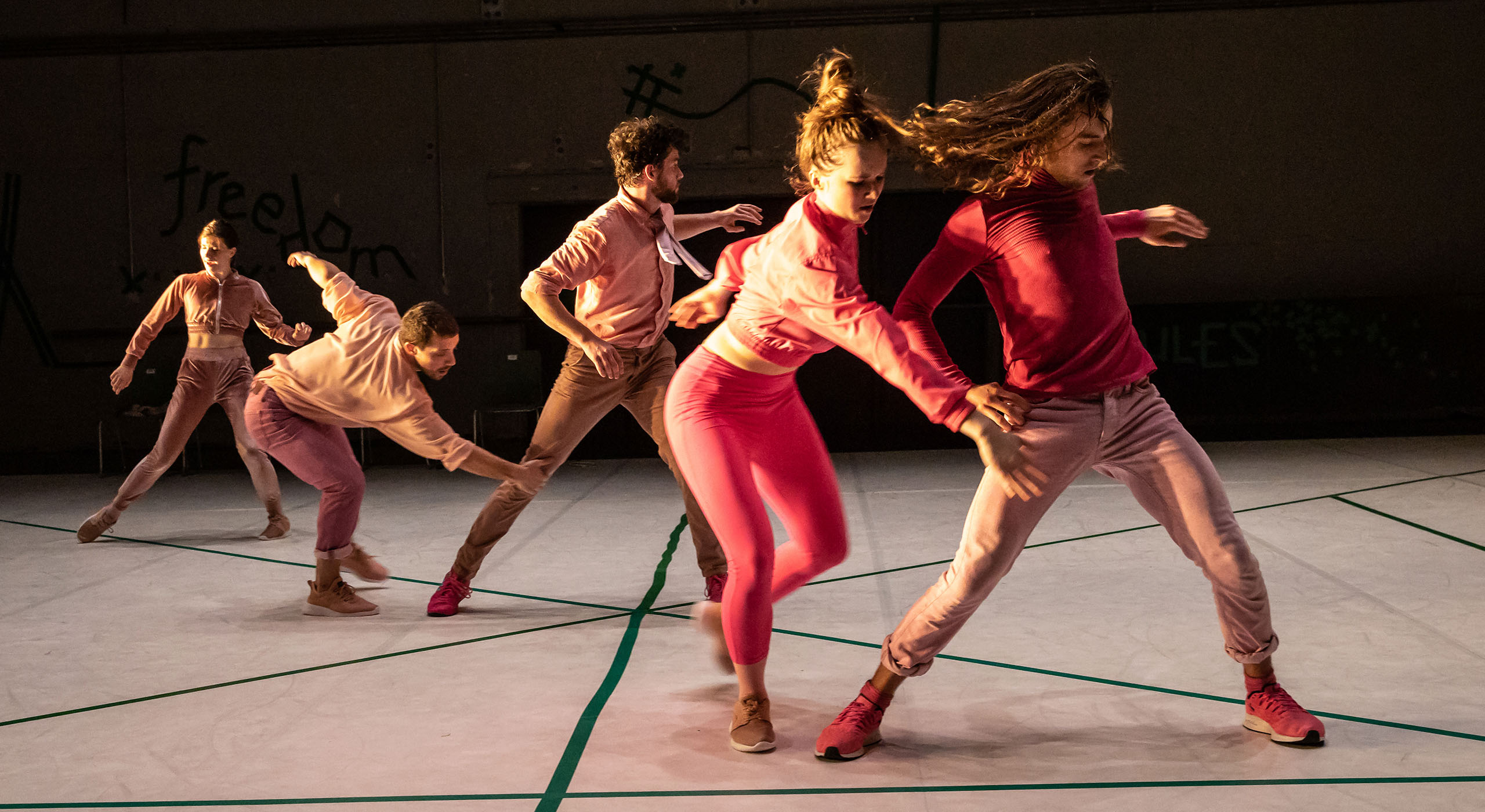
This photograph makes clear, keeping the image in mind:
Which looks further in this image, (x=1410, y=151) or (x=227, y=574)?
(x=1410, y=151)

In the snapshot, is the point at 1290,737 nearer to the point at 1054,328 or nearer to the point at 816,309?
the point at 1054,328

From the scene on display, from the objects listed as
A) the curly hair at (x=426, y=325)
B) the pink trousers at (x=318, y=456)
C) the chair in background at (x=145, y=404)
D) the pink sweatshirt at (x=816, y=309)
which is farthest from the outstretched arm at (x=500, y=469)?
the chair in background at (x=145, y=404)

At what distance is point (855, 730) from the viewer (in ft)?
9.20

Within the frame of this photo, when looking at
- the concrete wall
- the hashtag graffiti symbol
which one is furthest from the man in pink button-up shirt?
the hashtag graffiti symbol

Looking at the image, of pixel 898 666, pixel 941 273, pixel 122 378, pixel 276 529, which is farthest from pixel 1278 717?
pixel 122 378

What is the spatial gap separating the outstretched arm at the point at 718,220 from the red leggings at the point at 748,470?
57.1 inches

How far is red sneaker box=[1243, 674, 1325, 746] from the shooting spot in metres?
2.74

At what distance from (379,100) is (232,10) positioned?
1531 mm

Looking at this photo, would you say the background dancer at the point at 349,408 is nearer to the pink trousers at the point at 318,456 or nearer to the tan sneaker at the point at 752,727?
the pink trousers at the point at 318,456

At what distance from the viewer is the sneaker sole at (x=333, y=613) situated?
14.3 feet

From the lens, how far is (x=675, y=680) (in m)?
3.46

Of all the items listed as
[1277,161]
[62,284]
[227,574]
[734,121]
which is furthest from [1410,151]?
[62,284]

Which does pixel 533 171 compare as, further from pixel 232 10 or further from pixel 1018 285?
pixel 1018 285

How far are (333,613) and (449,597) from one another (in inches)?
18.4
